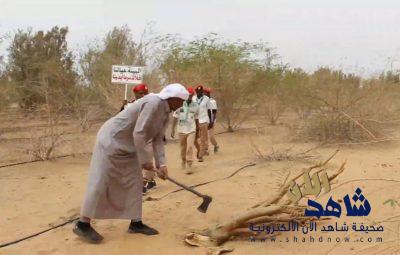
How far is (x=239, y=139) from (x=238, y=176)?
582 cm

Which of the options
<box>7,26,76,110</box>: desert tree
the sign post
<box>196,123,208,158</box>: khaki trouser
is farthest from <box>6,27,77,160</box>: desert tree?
<box>196,123,208,158</box>: khaki trouser

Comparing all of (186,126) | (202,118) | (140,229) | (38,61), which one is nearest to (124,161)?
(140,229)

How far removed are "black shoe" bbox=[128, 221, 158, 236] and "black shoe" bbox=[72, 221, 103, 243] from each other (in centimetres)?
35

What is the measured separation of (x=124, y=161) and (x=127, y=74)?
628 cm

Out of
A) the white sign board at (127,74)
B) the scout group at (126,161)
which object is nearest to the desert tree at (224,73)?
the white sign board at (127,74)

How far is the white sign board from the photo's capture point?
10.8m

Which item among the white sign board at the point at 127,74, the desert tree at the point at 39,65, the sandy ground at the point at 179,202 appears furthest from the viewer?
the desert tree at the point at 39,65

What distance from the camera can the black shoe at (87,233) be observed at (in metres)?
4.75

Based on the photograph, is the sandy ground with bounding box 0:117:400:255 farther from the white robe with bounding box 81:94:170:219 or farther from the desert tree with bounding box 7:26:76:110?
the desert tree with bounding box 7:26:76:110

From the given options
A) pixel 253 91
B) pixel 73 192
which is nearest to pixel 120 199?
pixel 73 192

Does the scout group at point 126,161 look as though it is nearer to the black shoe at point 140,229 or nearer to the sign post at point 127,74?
the black shoe at point 140,229

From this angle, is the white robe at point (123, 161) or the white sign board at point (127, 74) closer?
the white robe at point (123, 161)

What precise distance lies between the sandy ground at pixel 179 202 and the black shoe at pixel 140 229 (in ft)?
0.25

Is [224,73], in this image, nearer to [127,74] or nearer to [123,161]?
[127,74]
